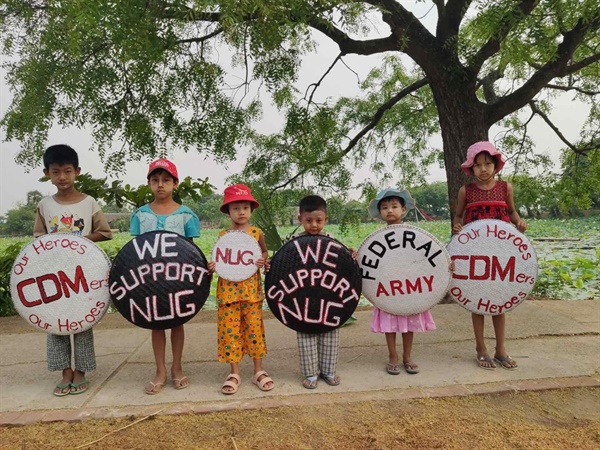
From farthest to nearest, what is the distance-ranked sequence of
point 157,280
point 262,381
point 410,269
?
point 410,269 → point 262,381 → point 157,280

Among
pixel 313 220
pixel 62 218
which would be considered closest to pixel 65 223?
pixel 62 218

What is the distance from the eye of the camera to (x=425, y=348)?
343cm

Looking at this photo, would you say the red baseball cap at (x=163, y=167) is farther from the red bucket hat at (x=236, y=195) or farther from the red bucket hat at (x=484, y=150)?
the red bucket hat at (x=484, y=150)

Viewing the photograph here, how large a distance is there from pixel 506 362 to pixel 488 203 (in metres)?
1.07

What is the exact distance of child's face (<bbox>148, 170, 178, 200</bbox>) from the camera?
2.72 meters

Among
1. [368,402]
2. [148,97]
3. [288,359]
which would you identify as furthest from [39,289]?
[148,97]

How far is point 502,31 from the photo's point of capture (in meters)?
2.96

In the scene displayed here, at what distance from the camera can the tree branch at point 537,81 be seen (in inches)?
159

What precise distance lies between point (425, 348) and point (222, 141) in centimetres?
318

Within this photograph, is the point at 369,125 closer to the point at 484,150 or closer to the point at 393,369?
the point at 484,150

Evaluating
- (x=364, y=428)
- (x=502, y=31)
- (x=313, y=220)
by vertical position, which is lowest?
(x=364, y=428)

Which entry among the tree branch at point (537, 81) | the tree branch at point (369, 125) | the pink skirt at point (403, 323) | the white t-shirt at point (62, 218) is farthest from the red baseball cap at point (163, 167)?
the tree branch at point (537, 81)

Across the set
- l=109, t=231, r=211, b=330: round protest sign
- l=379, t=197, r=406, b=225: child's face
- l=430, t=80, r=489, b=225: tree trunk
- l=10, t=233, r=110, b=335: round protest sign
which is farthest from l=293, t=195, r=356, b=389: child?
l=430, t=80, r=489, b=225: tree trunk

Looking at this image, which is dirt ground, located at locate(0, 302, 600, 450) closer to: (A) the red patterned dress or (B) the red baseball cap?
(A) the red patterned dress
